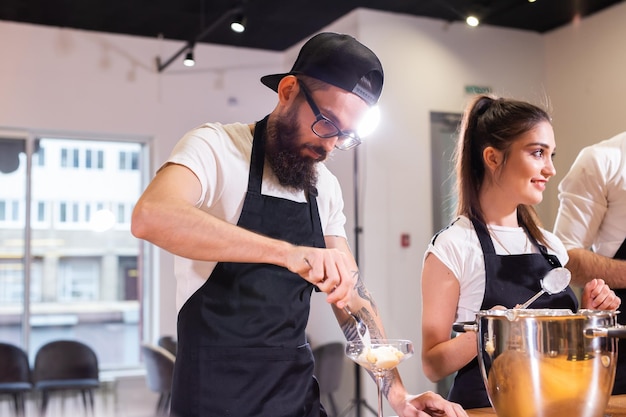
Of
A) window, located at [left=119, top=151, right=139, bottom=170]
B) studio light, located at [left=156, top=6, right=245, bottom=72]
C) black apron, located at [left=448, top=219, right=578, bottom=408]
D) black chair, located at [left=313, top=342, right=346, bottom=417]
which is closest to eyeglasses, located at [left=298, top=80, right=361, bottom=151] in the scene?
black apron, located at [left=448, top=219, right=578, bottom=408]

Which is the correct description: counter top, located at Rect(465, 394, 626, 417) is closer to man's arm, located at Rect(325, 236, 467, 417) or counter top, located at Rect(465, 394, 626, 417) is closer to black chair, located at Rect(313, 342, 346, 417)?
man's arm, located at Rect(325, 236, 467, 417)

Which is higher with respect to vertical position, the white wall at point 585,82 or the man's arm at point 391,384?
the white wall at point 585,82

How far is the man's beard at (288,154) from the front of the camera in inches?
65.4

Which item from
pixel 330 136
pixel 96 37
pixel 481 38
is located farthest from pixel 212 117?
pixel 330 136

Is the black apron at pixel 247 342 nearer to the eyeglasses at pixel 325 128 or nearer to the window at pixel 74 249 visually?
the eyeglasses at pixel 325 128

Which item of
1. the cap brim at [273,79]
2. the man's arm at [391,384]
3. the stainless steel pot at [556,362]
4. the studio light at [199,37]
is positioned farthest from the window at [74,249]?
the stainless steel pot at [556,362]

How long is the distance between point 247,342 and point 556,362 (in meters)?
0.63

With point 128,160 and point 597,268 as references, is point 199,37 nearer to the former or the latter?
point 128,160

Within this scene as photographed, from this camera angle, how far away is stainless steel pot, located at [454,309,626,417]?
127cm

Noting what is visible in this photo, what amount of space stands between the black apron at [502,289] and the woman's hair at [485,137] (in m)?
0.10

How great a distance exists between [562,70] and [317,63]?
4.63 metres

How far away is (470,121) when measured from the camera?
83.0 inches

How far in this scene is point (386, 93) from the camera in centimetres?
537

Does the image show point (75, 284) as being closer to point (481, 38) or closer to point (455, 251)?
point (481, 38)
